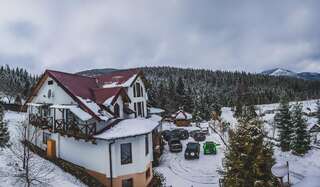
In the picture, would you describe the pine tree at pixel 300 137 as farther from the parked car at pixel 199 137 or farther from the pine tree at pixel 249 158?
the pine tree at pixel 249 158

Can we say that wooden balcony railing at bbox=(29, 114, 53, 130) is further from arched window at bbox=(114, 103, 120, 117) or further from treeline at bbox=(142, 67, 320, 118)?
treeline at bbox=(142, 67, 320, 118)

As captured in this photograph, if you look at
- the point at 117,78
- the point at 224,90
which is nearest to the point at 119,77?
the point at 117,78

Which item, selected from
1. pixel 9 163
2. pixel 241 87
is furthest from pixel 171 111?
pixel 241 87

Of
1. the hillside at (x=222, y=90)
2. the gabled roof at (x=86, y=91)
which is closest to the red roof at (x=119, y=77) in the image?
the gabled roof at (x=86, y=91)

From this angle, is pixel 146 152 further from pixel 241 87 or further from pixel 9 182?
pixel 241 87

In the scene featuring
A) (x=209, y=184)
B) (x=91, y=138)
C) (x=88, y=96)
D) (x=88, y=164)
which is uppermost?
(x=88, y=96)

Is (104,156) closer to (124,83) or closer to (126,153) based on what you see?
(126,153)
